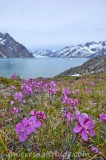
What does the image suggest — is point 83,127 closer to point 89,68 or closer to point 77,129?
point 77,129

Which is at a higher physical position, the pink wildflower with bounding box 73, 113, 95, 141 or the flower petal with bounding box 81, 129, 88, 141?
the pink wildflower with bounding box 73, 113, 95, 141

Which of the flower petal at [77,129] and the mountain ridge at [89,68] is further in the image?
the mountain ridge at [89,68]

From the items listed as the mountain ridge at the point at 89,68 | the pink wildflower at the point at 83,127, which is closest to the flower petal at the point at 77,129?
the pink wildflower at the point at 83,127

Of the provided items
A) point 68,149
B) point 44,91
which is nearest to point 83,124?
point 68,149

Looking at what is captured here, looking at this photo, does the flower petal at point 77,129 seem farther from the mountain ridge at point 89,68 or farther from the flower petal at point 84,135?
the mountain ridge at point 89,68

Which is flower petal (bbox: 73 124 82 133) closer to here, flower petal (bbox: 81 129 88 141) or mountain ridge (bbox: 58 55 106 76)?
flower petal (bbox: 81 129 88 141)

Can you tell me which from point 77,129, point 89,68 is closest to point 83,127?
point 77,129

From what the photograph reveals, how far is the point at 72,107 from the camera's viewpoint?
17.7 feet

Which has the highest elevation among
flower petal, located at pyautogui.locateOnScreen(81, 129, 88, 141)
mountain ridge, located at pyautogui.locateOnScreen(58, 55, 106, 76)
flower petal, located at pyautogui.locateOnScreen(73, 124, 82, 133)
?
flower petal, located at pyautogui.locateOnScreen(73, 124, 82, 133)

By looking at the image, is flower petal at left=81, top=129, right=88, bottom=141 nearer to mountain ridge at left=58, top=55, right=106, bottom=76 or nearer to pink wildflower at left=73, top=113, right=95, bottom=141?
pink wildflower at left=73, top=113, right=95, bottom=141

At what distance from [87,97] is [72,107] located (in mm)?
2913

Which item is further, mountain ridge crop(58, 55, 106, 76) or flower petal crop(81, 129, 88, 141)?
mountain ridge crop(58, 55, 106, 76)

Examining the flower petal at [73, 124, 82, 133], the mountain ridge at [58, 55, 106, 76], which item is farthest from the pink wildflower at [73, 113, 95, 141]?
the mountain ridge at [58, 55, 106, 76]

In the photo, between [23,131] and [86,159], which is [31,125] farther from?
[86,159]
